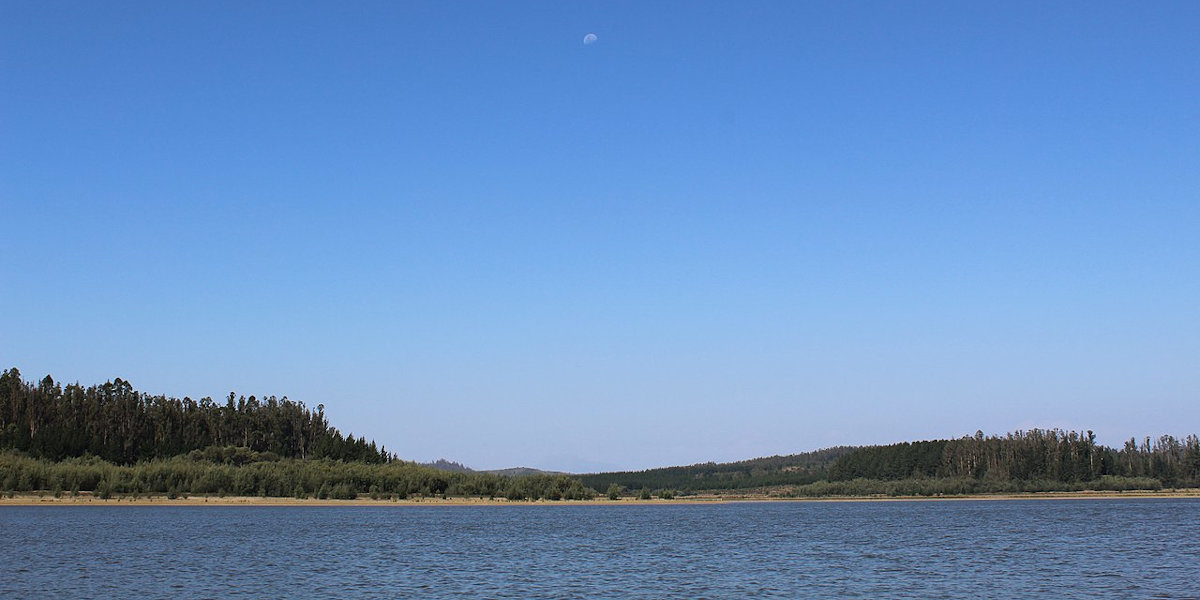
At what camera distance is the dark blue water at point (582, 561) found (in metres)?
41.9

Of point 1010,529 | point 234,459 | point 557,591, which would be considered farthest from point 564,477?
point 557,591

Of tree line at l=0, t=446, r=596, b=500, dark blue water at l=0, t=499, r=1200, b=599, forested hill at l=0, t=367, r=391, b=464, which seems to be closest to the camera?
dark blue water at l=0, t=499, r=1200, b=599

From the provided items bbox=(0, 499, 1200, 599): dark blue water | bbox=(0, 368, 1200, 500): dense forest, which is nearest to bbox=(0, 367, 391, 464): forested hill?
bbox=(0, 368, 1200, 500): dense forest

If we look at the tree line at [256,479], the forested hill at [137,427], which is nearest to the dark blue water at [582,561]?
the tree line at [256,479]

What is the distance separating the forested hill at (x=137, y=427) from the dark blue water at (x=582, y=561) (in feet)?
211

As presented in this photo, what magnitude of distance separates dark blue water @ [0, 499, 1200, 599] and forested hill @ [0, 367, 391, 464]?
2527 inches

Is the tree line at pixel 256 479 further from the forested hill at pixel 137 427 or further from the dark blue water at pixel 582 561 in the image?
the dark blue water at pixel 582 561

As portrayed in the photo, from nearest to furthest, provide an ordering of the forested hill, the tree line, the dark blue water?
1. the dark blue water
2. the tree line
3. the forested hill

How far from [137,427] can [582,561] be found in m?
142

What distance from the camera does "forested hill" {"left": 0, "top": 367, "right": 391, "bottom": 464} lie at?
509ft

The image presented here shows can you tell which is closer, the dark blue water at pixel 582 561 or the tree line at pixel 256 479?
the dark blue water at pixel 582 561

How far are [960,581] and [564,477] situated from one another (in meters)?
141

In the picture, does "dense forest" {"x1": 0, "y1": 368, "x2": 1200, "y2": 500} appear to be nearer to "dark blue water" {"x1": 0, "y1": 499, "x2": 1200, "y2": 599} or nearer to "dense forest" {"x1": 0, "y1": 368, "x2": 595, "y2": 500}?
"dense forest" {"x1": 0, "y1": 368, "x2": 595, "y2": 500}

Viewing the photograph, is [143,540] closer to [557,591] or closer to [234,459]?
[557,591]
